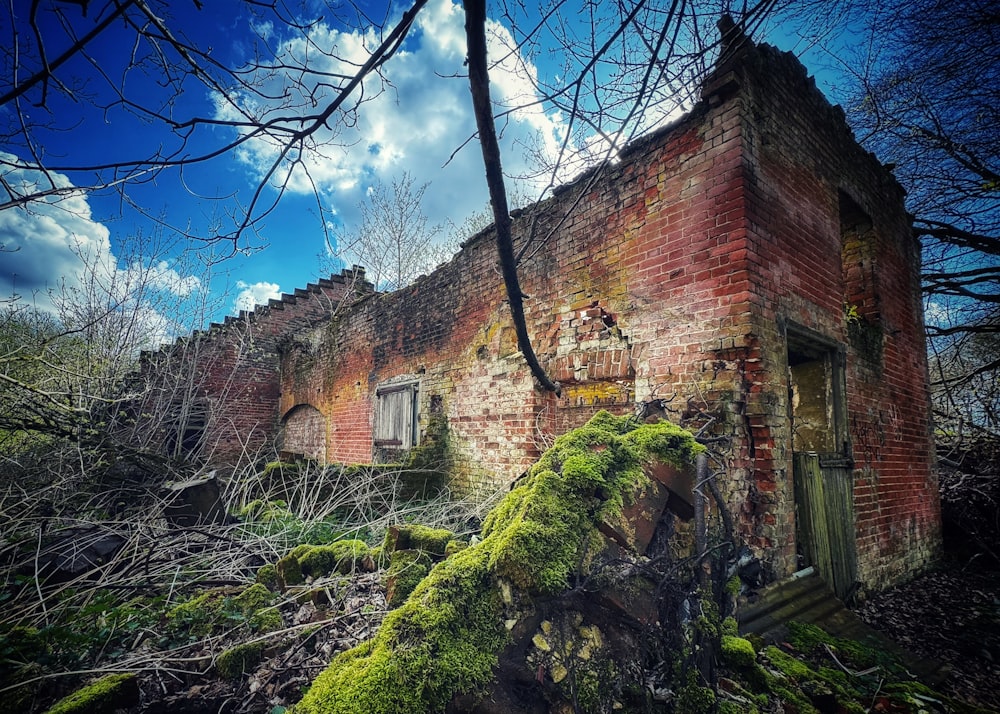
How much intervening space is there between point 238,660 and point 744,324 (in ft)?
12.7

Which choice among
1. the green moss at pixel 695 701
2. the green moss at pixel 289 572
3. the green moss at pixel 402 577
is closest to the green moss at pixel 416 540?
the green moss at pixel 402 577

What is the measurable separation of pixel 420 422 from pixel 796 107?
613 cm

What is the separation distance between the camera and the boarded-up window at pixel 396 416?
279 inches

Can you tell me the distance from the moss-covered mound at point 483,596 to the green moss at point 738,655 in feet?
2.97

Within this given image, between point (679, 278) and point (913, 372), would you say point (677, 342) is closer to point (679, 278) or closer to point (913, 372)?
point (679, 278)

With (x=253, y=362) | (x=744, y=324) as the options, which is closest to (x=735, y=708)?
(x=744, y=324)

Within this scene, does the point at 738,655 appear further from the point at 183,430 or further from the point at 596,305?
the point at 183,430

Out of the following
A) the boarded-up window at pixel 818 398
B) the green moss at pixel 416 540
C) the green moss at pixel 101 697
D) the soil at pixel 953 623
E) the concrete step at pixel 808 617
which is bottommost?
the soil at pixel 953 623

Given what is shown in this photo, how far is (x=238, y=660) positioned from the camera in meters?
2.24

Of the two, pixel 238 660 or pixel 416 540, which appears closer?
pixel 238 660

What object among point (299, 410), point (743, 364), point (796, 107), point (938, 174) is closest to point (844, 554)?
point (743, 364)

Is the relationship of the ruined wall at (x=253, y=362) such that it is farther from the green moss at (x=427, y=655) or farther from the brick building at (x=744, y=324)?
the green moss at (x=427, y=655)

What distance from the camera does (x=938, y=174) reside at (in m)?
6.77

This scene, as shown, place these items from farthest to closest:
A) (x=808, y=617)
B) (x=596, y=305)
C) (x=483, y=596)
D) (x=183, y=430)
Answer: (x=183, y=430) → (x=596, y=305) → (x=808, y=617) → (x=483, y=596)
